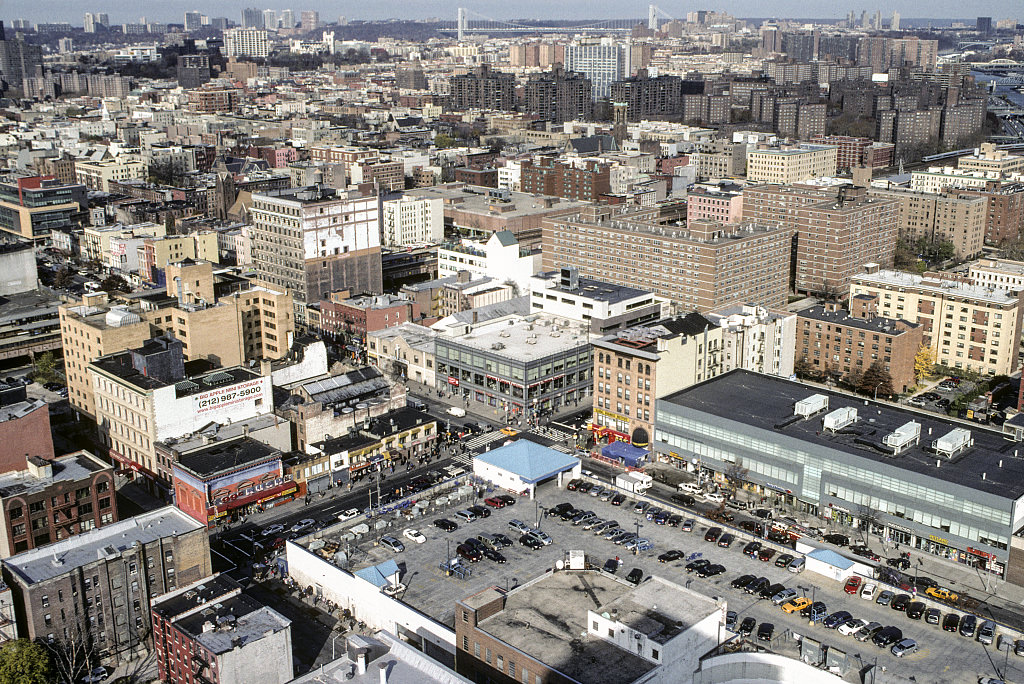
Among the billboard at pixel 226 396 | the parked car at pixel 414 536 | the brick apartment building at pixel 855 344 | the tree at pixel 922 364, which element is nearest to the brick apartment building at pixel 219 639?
the parked car at pixel 414 536

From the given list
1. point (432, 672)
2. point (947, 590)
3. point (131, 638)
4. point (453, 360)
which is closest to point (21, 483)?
point (131, 638)

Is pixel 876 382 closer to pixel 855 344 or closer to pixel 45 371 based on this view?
pixel 855 344

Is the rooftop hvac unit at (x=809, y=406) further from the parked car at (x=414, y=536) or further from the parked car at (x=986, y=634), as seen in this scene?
the parked car at (x=414, y=536)

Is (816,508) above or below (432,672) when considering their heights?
below

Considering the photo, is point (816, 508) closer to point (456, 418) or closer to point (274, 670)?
point (456, 418)

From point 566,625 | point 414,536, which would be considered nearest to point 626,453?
point 414,536

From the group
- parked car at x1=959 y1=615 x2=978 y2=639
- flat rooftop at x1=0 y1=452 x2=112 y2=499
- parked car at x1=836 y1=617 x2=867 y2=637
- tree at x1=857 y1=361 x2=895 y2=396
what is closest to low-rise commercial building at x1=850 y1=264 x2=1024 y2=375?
tree at x1=857 y1=361 x2=895 y2=396

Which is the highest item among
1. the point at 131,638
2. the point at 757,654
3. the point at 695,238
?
the point at 695,238
